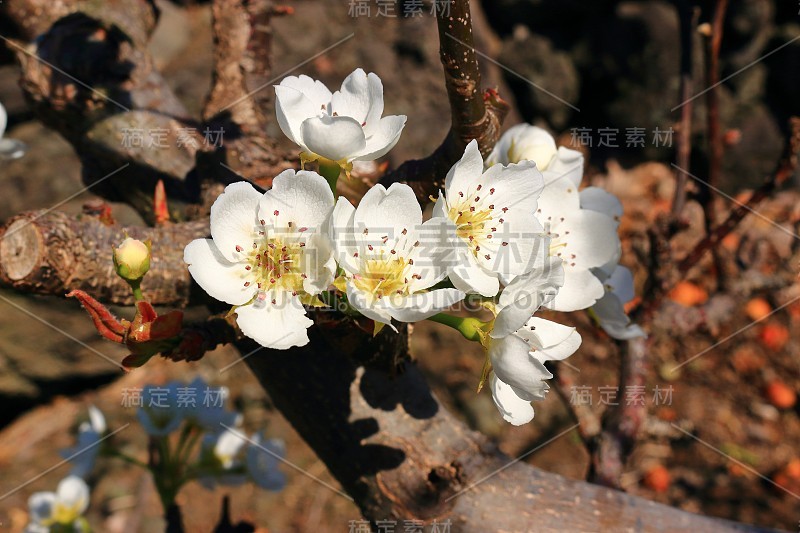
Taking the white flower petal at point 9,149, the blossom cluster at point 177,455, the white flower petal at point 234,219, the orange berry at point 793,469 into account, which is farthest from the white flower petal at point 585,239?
the orange berry at point 793,469

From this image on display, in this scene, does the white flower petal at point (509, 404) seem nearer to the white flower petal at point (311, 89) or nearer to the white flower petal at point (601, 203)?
the white flower petal at point (601, 203)

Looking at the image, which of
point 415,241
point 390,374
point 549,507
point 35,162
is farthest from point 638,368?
point 35,162

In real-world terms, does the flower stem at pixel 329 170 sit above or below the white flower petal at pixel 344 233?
above

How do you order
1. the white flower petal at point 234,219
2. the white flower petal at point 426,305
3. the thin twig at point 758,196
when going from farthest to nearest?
the thin twig at point 758,196 → the white flower petal at point 234,219 → the white flower petal at point 426,305

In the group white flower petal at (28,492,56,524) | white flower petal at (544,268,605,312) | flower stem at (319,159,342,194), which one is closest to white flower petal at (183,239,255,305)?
flower stem at (319,159,342,194)

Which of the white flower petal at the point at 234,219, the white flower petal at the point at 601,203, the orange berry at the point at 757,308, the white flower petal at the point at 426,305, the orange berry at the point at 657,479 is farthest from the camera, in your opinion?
the orange berry at the point at 757,308

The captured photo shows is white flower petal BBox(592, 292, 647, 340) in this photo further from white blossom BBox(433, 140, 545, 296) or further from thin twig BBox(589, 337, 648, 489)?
thin twig BBox(589, 337, 648, 489)

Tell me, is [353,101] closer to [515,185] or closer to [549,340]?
[515,185]

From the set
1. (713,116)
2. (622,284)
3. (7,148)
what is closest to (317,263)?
(622,284)

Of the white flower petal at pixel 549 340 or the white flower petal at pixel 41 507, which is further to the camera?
the white flower petal at pixel 41 507
